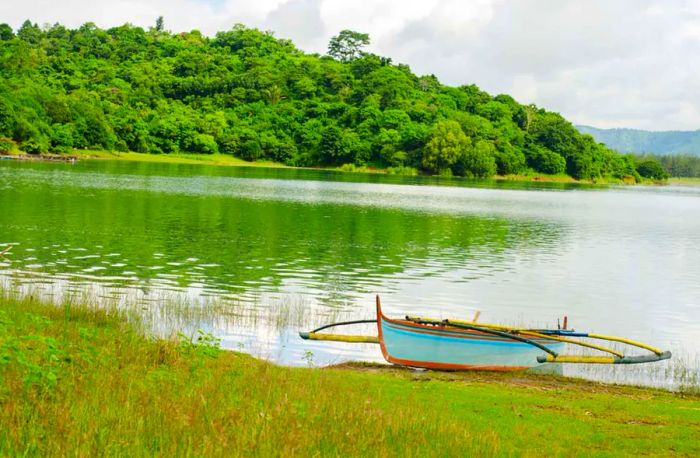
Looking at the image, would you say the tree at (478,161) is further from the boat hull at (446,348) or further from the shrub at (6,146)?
the boat hull at (446,348)

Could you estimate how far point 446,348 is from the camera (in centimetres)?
1756

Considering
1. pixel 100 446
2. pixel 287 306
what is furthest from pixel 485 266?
pixel 100 446

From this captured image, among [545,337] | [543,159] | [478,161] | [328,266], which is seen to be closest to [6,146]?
[478,161]

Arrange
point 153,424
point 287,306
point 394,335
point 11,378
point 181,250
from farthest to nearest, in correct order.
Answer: point 181,250 < point 287,306 < point 394,335 < point 11,378 < point 153,424

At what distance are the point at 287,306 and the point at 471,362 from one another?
6985 millimetres

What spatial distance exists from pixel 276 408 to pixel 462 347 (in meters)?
9.85

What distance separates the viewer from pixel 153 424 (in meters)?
7.64

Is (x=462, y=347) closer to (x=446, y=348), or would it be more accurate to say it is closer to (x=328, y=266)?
(x=446, y=348)

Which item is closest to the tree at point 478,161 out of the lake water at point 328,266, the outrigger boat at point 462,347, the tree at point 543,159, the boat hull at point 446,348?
the tree at point 543,159

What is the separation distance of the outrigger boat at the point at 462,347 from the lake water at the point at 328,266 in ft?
4.45

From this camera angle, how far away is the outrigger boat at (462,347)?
57.1 feet

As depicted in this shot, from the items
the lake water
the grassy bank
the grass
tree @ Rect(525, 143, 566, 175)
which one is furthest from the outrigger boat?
tree @ Rect(525, 143, 566, 175)

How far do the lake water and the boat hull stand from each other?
4.81ft

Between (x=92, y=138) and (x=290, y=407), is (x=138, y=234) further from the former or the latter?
(x=92, y=138)
